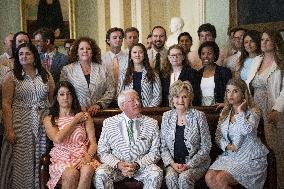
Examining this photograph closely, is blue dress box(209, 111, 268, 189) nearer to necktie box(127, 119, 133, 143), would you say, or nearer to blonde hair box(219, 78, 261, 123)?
blonde hair box(219, 78, 261, 123)

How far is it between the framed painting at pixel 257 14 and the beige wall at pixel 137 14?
18.7 inches

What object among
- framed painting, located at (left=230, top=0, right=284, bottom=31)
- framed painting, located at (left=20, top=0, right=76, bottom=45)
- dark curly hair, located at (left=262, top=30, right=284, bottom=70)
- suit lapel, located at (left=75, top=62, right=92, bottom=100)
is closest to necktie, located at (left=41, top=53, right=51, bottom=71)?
suit lapel, located at (left=75, top=62, right=92, bottom=100)

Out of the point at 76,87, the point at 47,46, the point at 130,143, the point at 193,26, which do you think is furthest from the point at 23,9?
the point at 130,143

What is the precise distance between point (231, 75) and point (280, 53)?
19.2 inches

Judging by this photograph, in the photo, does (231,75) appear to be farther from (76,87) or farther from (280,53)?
(76,87)

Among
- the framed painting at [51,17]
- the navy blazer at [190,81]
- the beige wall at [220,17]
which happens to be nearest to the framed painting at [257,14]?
the beige wall at [220,17]

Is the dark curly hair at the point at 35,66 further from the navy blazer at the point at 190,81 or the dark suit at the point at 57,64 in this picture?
the navy blazer at the point at 190,81

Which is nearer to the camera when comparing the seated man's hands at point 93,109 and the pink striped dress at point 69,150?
the pink striped dress at point 69,150

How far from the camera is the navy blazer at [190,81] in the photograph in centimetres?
478

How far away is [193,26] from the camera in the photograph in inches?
292

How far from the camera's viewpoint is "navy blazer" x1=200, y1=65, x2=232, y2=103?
188 inches

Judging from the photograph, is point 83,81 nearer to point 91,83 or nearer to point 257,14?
point 91,83

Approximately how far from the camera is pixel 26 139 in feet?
14.8

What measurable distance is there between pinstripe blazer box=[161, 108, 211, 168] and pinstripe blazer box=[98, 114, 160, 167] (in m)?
0.07
